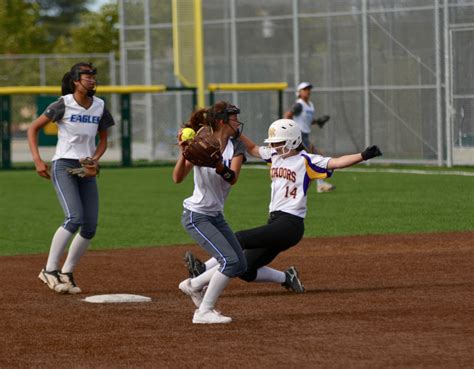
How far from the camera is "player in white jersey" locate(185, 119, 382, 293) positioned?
10.2m

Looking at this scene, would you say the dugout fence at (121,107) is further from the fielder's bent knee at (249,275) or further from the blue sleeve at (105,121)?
the fielder's bent knee at (249,275)

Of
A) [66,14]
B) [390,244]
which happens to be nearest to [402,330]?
[390,244]

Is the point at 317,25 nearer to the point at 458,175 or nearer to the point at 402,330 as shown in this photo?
the point at 458,175

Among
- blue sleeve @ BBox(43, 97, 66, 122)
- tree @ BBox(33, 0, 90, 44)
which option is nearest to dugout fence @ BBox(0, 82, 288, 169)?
blue sleeve @ BBox(43, 97, 66, 122)

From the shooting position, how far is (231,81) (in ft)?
118

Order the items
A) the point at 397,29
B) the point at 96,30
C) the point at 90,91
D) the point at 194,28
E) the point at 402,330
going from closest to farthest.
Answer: the point at 402,330, the point at 90,91, the point at 397,29, the point at 194,28, the point at 96,30

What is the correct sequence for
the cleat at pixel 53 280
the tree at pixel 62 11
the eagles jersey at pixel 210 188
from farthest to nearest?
the tree at pixel 62 11, the cleat at pixel 53 280, the eagles jersey at pixel 210 188

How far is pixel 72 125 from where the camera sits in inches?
443

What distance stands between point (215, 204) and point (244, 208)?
10.6 metres

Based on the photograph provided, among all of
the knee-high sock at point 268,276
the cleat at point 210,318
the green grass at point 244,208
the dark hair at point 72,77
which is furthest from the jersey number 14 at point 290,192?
the green grass at point 244,208

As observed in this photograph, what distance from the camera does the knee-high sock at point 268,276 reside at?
35.0ft

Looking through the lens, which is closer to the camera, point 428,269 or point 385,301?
point 385,301

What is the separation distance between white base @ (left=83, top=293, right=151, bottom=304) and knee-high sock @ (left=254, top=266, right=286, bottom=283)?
97cm

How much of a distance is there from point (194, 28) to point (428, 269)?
70.6 ft
